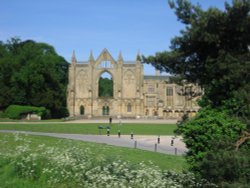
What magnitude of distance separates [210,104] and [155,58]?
1.65 m

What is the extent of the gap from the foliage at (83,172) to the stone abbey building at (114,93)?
7201cm

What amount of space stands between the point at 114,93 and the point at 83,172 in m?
76.2

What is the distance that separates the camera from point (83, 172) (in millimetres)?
7852

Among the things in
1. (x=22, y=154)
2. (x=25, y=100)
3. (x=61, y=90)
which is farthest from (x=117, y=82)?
(x=22, y=154)

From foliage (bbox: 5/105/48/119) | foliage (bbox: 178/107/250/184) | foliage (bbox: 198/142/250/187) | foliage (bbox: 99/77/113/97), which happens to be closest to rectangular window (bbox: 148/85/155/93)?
foliage (bbox: 99/77/113/97)

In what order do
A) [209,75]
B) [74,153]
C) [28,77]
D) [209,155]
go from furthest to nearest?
[28,77], [74,153], [209,75], [209,155]

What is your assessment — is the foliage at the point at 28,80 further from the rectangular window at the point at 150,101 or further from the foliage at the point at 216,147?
the foliage at the point at 216,147

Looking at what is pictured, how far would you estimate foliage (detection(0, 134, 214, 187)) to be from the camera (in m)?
7.16

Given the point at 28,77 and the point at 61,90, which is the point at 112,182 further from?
the point at 61,90

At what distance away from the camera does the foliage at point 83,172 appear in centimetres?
716

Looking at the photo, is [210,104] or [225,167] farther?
[210,104]

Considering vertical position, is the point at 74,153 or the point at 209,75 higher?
the point at 209,75

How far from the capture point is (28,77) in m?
58.0

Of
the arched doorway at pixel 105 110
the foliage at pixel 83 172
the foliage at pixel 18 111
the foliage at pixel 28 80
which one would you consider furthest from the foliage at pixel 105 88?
the foliage at pixel 83 172
